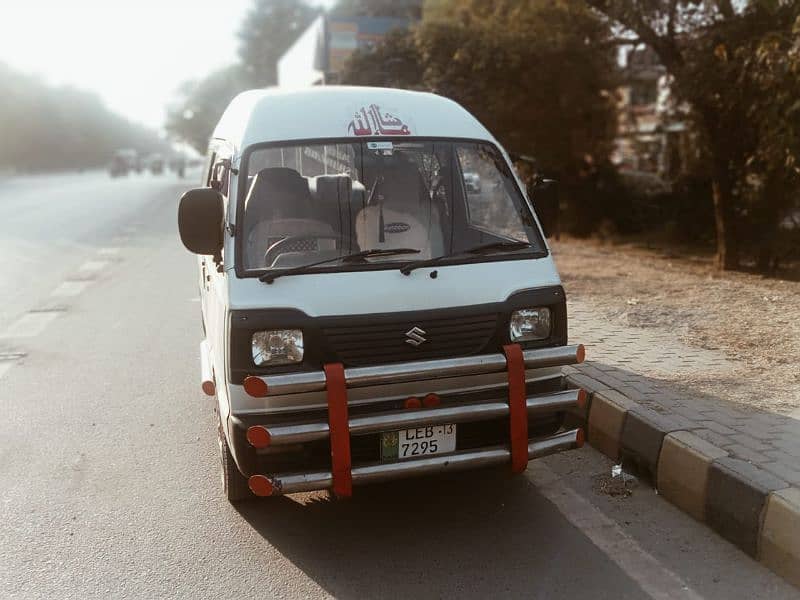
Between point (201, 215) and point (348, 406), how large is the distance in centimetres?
124

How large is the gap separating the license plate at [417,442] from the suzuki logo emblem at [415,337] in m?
0.40

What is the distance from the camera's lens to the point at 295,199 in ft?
15.1

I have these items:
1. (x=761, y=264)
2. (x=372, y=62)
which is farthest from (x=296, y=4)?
(x=761, y=264)

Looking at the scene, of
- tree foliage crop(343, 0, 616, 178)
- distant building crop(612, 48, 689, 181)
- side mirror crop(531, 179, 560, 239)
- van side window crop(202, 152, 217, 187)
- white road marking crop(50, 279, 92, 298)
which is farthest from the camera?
distant building crop(612, 48, 689, 181)

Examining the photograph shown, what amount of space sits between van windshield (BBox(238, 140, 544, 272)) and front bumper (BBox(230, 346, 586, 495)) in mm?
644

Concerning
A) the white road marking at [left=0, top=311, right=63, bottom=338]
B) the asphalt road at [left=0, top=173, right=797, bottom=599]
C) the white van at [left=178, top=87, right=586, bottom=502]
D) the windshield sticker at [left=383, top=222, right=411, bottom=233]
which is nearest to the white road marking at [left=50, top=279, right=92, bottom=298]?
the white road marking at [left=0, top=311, right=63, bottom=338]

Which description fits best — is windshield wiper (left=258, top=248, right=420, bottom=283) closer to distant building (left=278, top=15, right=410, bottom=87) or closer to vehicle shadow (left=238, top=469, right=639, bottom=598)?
vehicle shadow (left=238, top=469, right=639, bottom=598)

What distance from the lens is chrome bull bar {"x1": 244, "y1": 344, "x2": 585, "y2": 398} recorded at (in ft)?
12.4

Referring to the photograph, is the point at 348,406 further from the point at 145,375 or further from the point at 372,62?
the point at 372,62

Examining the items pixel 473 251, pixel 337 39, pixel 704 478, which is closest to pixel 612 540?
pixel 704 478

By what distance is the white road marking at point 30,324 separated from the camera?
859 cm

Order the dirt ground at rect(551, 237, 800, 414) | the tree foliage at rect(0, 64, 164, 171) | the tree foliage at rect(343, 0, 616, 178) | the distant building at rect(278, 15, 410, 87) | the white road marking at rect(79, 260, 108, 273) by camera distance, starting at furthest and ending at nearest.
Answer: the tree foliage at rect(0, 64, 164, 171) → the distant building at rect(278, 15, 410, 87) → the tree foliage at rect(343, 0, 616, 178) → the white road marking at rect(79, 260, 108, 273) → the dirt ground at rect(551, 237, 800, 414)

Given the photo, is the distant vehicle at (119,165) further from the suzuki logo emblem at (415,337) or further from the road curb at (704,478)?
the suzuki logo emblem at (415,337)

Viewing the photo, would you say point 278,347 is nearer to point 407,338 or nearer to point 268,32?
point 407,338
